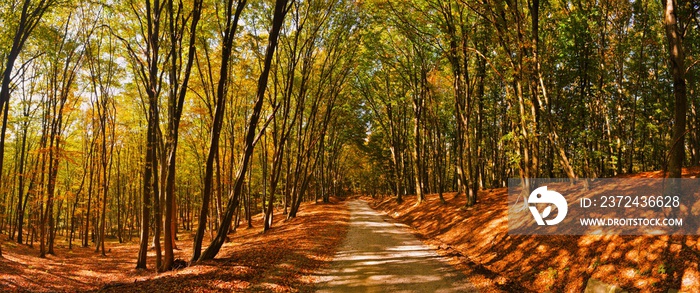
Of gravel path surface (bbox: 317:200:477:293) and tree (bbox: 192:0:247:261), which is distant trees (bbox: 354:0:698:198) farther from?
tree (bbox: 192:0:247:261)

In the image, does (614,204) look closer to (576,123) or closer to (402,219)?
(576,123)

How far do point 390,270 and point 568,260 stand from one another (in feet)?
14.2

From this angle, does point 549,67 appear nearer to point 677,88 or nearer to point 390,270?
point 677,88

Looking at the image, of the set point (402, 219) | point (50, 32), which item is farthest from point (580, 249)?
point (50, 32)

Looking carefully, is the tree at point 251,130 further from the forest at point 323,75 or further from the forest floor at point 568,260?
the forest floor at point 568,260

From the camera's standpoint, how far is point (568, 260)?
26.1 feet

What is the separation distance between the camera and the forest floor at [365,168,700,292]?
5961mm

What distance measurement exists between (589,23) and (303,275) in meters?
17.5

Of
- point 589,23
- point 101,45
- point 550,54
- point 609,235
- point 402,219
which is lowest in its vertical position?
point 402,219

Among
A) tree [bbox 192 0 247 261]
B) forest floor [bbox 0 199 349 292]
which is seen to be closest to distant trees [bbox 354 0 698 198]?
forest floor [bbox 0 199 349 292]

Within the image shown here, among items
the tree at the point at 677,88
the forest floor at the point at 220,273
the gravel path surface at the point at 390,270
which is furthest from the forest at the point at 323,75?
the gravel path surface at the point at 390,270

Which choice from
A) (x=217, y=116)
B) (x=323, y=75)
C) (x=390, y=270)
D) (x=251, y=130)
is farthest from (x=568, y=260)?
(x=323, y=75)

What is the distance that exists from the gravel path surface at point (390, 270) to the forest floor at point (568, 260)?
0.63 m

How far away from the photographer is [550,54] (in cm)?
1778
